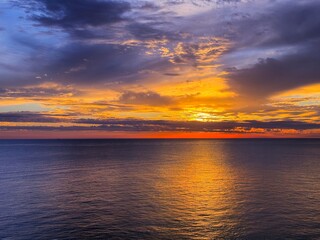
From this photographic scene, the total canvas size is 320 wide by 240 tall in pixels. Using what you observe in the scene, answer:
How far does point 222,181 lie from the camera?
257 feet

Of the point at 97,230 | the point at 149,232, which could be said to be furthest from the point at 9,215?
the point at 149,232

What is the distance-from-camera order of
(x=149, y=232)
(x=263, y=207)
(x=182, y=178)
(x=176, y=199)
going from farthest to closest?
(x=182, y=178)
(x=176, y=199)
(x=263, y=207)
(x=149, y=232)

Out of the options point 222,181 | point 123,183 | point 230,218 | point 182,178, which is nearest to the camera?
point 230,218

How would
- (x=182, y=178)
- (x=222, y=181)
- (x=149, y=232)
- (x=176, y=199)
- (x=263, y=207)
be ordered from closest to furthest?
(x=149, y=232) < (x=263, y=207) < (x=176, y=199) < (x=222, y=181) < (x=182, y=178)

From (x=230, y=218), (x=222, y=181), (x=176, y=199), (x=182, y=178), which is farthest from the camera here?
(x=182, y=178)

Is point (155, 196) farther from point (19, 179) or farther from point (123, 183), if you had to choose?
point (19, 179)

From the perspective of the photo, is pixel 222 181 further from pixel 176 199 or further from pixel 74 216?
pixel 74 216

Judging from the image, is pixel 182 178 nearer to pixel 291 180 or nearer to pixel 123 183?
pixel 123 183

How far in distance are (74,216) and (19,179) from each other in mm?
41970

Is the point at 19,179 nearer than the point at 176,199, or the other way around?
the point at 176,199

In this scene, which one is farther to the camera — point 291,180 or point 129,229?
→ point 291,180

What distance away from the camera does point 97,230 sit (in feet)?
130

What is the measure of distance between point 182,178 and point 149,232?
45.5 metres

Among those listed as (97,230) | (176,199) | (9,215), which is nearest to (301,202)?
(176,199)
